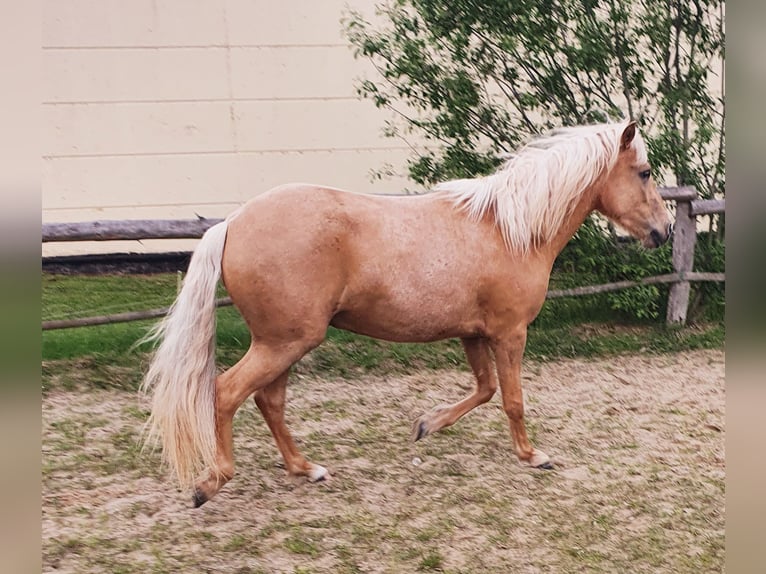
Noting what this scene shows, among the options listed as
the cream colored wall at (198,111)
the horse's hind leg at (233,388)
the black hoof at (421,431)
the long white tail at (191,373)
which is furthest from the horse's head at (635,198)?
the cream colored wall at (198,111)

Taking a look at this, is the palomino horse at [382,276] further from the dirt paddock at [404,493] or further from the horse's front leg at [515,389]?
the dirt paddock at [404,493]

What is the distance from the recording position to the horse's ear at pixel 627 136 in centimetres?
340

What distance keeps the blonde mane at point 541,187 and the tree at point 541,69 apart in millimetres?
2126

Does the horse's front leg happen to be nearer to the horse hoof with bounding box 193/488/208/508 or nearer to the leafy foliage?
the horse hoof with bounding box 193/488/208/508

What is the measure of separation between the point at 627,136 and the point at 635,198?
1.00 ft

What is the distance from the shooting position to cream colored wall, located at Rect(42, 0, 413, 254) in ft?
20.1

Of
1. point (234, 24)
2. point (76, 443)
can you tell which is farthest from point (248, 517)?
point (234, 24)

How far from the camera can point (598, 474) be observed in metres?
3.57

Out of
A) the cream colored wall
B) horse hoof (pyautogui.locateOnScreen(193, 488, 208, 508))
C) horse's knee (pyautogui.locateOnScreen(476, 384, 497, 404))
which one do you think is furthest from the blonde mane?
the cream colored wall

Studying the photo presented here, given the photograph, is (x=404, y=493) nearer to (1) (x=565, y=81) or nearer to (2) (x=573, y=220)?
(2) (x=573, y=220)

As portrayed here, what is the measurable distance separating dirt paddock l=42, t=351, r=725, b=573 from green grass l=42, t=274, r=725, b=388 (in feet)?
1.24

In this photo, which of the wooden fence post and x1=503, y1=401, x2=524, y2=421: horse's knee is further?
the wooden fence post

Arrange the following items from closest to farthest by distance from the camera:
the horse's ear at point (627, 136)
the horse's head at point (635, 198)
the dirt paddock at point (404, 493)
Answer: the dirt paddock at point (404, 493) < the horse's ear at point (627, 136) < the horse's head at point (635, 198)

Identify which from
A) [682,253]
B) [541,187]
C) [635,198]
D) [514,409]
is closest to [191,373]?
[514,409]
